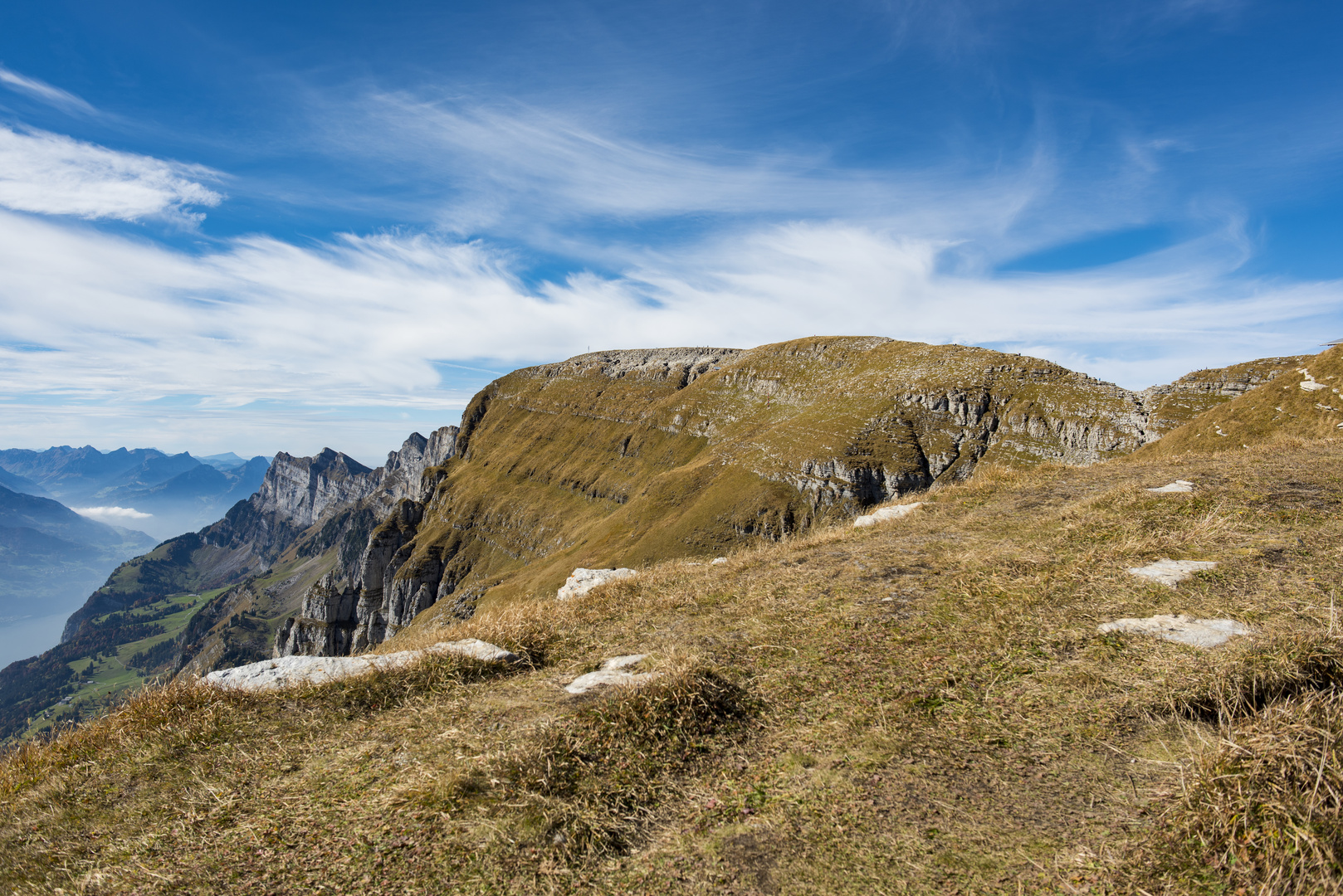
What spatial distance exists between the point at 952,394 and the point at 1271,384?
94.9m

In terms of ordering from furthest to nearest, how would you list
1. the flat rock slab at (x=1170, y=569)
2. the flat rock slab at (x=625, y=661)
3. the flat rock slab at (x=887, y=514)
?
the flat rock slab at (x=887, y=514) → the flat rock slab at (x=1170, y=569) → the flat rock slab at (x=625, y=661)

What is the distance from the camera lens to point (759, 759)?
643cm

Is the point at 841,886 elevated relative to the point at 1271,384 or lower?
lower

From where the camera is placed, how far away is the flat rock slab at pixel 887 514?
56.9 ft

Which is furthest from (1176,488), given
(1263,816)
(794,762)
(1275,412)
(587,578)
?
(1275,412)

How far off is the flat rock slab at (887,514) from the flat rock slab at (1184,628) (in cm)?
904

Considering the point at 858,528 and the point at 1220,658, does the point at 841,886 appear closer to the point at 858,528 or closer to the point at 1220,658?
the point at 1220,658

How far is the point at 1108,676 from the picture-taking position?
265 inches

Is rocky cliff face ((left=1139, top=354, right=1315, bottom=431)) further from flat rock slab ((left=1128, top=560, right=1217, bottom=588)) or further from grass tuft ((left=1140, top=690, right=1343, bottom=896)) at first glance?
grass tuft ((left=1140, top=690, right=1343, bottom=896))

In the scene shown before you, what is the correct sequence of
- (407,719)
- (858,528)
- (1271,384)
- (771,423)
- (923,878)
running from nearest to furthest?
1. (923,878)
2. (407,719)
3. (858,528)
4. (1271,384)
5. (771,423)

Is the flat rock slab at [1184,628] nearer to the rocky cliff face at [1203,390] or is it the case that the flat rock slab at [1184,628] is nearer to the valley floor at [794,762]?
the valley floor at [794,762]

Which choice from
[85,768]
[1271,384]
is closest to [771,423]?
[1271,384]

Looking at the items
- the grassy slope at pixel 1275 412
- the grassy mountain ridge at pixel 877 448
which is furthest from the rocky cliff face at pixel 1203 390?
the grassy slope at pixel 1275 412

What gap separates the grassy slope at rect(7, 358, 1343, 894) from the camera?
4.88 meters
